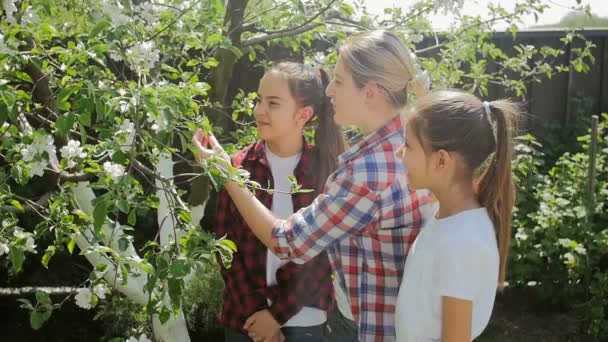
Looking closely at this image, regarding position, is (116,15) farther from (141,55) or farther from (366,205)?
(366,205)

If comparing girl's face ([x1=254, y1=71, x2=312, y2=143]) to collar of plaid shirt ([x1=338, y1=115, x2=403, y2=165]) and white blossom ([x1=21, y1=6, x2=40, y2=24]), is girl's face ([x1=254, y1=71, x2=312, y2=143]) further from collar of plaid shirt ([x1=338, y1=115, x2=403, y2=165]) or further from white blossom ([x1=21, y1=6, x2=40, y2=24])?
white blossom ([x1=21, y1=6, x2=40, y2=24])

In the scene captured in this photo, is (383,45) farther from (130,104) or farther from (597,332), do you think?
(597,332)

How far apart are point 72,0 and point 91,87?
3.83ft

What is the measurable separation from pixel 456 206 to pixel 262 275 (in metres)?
0.66

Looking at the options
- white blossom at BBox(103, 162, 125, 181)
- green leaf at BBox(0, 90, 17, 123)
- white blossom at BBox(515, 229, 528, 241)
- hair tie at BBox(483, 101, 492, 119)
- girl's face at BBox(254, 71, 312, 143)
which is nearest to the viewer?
green leaf at BBox(0, 90, 17, 123)

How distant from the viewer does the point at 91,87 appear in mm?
1596

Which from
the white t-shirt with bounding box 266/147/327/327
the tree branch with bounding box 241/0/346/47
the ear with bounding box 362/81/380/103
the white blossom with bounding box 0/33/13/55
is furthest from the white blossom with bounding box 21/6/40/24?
the tree branch with bounding box 241/0/346/47

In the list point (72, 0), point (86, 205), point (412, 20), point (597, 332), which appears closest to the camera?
point (72, 0)

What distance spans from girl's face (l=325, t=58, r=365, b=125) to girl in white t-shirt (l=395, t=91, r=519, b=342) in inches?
7.7

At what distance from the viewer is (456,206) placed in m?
1.75

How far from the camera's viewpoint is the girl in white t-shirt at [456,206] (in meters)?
1.66

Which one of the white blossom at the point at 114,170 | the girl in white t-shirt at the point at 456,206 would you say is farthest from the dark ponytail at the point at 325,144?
the white blossom at the point at 114,170

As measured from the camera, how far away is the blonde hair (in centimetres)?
196

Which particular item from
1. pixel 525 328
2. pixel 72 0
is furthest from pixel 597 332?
pixel 72 0
